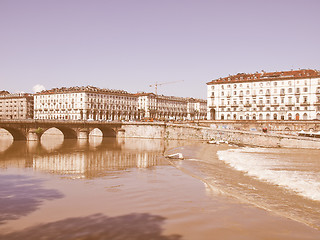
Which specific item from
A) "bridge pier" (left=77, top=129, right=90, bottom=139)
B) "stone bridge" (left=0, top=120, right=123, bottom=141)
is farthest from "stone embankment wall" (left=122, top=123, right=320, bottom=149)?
"bridge pier" (left=77, top=129, right=90, bottom=139)

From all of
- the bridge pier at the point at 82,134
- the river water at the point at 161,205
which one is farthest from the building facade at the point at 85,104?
the river water at the point at 161,205

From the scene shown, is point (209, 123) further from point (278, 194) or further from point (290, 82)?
point (278, 194)

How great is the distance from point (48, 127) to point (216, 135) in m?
36.8

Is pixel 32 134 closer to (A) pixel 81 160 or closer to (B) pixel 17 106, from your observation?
(A) pixel 81 160

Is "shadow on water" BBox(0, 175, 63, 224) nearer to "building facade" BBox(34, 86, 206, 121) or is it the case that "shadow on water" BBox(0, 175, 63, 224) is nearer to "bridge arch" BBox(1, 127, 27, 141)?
"bridge arch" BBox(1, 127, 27, 141)

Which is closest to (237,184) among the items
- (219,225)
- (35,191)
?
(219,225)

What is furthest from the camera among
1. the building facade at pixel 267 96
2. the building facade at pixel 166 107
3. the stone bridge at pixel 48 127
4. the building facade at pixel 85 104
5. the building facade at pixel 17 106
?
the building facade at pixel 17 106

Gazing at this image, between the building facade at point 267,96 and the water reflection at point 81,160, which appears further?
the building facade at point 267,96

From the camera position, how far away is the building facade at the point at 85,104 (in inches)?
5807

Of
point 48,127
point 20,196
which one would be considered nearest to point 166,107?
point 48,127

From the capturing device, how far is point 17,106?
6983 inches

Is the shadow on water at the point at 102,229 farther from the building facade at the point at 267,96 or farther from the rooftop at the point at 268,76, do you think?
the rooftop at the point at 268,76

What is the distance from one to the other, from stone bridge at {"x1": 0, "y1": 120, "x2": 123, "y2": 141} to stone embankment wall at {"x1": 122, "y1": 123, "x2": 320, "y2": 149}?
17.6 ft

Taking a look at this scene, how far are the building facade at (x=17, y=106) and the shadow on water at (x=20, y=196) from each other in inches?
6431
